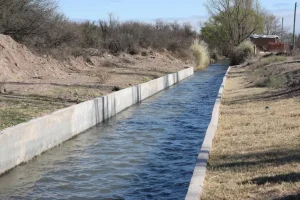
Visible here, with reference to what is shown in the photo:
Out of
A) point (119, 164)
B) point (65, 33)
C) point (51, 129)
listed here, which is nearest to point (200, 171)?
point (119, 164)

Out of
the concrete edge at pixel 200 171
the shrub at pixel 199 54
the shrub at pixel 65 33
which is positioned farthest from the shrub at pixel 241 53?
the concrete edge at pixel 200 171

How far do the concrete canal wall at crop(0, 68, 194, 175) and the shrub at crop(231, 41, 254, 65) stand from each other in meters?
38.1

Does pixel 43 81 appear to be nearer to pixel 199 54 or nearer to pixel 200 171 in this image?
pixel 200 171

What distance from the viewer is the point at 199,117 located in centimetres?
1931

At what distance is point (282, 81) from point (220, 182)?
1725 centimetres

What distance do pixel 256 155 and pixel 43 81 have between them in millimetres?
17285

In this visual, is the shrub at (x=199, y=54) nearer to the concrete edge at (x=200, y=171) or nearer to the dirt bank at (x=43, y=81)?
the dirt bank at (x=43, y=81)

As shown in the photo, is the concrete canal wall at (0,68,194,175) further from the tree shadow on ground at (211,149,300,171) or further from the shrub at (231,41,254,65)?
the shrub at (231,41,254,65)

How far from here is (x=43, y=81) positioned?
2508 cm

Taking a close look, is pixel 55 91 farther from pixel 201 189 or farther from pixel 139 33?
pixel 139 33

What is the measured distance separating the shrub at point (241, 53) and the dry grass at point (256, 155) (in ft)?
140

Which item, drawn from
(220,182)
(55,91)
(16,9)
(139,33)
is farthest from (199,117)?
(139,33)

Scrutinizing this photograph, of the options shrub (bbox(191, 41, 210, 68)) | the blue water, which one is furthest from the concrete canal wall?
shrub (bbox(191, 41, 210, 68))

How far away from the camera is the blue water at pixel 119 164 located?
9.43m
